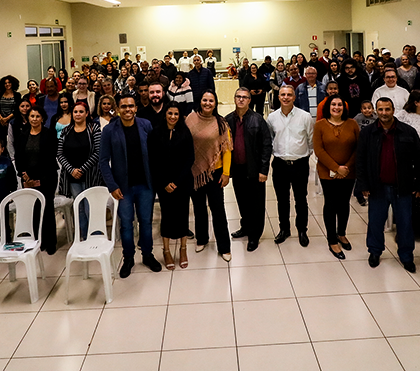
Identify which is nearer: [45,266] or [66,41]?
[45,266]

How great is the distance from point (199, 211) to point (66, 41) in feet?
51.1

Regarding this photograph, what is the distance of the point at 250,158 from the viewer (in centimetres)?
484

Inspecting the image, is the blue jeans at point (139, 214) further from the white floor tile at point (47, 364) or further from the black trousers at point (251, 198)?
the white floor tile at point (47, 364)

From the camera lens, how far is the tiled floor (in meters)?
3.29

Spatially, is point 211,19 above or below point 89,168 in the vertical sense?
above

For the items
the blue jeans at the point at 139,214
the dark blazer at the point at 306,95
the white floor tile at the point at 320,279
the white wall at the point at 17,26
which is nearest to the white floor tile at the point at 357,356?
the white floor tile at the point at 320,279

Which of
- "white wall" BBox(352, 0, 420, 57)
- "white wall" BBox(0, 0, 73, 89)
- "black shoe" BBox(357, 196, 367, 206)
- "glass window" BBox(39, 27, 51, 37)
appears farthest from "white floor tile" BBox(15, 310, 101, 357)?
"glass window" BBox(39, 27, 51, 37)

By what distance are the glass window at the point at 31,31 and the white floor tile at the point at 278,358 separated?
13547 mm

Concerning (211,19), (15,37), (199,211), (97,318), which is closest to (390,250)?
(199,211)

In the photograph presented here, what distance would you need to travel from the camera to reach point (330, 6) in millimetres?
19312

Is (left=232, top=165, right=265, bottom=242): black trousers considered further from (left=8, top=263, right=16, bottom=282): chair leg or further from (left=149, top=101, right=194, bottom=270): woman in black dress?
(left=8, top=263, right=16, bottom=282): chair leg

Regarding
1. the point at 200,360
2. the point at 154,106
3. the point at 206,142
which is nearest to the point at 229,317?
the point at 200,360

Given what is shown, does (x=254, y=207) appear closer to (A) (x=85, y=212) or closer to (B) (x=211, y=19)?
(A) (x=85, y=212)

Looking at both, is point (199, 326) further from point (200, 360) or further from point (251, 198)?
point (251, 198)
